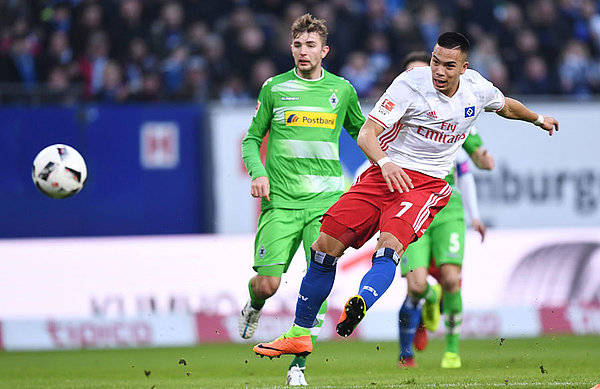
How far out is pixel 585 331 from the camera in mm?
13617

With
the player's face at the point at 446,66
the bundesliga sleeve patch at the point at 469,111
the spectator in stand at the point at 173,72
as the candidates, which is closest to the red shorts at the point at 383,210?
the bundesliga sleeve patch at the point at 469,111

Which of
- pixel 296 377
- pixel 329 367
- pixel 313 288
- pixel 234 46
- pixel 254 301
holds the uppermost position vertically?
pixel 234 46

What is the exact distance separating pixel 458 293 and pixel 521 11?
10.6 meters

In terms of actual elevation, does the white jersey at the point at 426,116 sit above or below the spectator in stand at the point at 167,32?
below

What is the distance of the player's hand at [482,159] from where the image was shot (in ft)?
31.4

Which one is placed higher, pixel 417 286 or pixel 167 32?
pixel 167 32

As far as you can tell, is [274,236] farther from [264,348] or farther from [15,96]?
[15,96]

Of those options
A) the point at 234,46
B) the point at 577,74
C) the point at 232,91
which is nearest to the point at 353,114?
the point at 232,91

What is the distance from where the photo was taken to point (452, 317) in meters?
9.67

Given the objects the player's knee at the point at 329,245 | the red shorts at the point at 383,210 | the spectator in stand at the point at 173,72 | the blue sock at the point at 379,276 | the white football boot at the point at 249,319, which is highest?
the spectator in stand at the point at 173,72

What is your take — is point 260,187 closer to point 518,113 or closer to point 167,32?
point 518,113

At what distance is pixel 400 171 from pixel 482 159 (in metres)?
2.95

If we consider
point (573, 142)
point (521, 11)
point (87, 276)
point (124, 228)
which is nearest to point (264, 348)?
point (87, 276)

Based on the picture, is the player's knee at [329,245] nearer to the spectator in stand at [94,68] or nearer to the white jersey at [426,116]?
the white jersey at [426,116]
